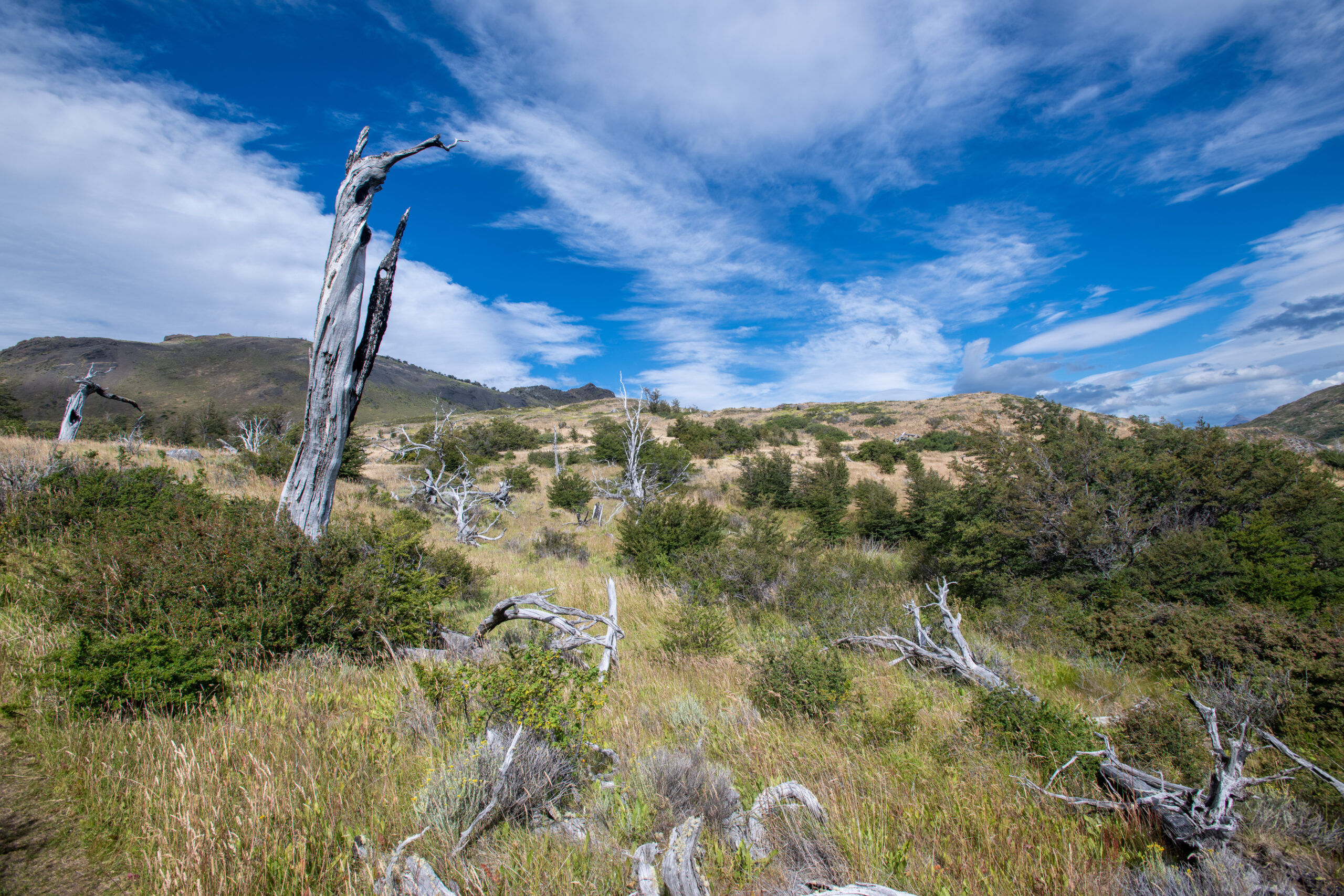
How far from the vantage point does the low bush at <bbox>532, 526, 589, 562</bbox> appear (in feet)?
37.8

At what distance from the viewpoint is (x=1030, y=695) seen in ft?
13.0

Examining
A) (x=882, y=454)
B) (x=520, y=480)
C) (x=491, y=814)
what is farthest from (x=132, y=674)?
(x=882, y=454)

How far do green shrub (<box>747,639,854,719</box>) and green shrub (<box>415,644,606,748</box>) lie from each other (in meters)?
1.50

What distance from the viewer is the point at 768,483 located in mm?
17844

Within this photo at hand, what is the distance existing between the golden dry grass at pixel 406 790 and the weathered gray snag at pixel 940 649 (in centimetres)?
59

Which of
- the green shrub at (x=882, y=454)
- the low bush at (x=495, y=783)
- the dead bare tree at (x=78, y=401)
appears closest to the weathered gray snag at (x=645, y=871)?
the low bush at (x=495, y=783)

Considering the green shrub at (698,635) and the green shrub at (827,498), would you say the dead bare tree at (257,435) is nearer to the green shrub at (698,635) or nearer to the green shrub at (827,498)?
the green shrub at (698,635)

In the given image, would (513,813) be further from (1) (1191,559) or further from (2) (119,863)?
(1) (1191,559)

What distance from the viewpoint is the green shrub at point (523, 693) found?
10.4 feet

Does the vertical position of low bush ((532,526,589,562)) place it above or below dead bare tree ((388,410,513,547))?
below

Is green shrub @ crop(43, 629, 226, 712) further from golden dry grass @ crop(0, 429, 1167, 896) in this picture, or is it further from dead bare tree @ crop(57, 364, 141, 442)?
dead bare tree @ crop(57, 364, 141, 442)

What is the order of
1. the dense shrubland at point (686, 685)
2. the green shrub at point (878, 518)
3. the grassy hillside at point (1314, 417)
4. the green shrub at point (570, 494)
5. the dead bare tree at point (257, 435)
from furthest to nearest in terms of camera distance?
the grassy hillside at point (1314, 417) → the dead bare tree at point (257, 435) → the green shrub at point (570, 494) → the green shrub at point (878, 518) → the dense shrubland at point (686, 685)

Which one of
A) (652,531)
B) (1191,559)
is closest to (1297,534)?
(1191,559)

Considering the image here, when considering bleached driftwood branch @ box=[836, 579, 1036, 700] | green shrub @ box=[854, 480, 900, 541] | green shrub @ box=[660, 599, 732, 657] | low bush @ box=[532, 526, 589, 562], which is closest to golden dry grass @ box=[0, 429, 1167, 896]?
bleached driftwood branch @ box=[836, 579, 1036, 700]
